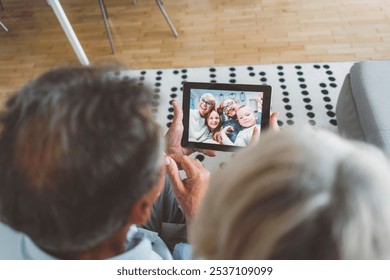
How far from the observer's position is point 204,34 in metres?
2.43

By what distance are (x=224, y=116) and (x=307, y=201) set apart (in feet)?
3.24

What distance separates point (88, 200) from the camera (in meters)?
0.55

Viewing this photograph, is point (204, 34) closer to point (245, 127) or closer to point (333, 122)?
point (333, 122)

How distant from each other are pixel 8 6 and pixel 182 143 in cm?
235

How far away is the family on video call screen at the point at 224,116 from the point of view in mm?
1372

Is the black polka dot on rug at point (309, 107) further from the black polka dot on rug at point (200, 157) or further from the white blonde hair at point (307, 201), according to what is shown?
the white blonde hair at point (307, 201)

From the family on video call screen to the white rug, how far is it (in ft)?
1.03

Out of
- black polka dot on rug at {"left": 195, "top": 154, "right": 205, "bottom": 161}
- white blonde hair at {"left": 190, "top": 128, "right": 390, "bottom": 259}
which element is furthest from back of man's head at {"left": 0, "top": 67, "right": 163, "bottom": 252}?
black polka dot on rug at {"left": 195, "top": 154, "right": 205, "bottom": 161}

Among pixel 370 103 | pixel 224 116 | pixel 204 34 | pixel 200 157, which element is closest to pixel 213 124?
pixel 224 116

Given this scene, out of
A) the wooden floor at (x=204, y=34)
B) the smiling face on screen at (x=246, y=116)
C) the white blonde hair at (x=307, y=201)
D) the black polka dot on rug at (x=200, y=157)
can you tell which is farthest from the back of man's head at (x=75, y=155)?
the wooden floor at (x=204, y=34)

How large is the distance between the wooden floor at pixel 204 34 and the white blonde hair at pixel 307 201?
178 cm

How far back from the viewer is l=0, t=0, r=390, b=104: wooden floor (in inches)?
87.5

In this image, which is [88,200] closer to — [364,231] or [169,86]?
[364,231]
